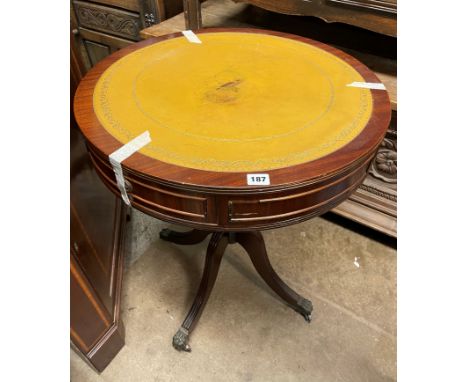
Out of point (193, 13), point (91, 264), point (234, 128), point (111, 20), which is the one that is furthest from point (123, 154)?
point (111, 20)

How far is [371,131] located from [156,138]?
507mm

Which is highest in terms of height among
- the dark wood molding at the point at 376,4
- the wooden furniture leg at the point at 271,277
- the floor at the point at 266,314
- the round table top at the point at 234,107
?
the dark wood molding at the point at 376,4

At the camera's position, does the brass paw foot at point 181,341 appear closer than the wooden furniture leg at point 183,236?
Yes

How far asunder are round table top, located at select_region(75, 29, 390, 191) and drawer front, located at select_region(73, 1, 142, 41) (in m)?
1.02

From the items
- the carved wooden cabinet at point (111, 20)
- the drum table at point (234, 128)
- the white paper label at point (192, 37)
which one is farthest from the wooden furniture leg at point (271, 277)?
the carved wooden cabinet at point (111, 20)

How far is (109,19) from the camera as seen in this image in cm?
220

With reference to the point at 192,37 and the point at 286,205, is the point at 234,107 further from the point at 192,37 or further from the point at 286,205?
the point at 192,37

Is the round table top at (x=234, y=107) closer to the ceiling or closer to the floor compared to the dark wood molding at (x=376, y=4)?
closer to the floor

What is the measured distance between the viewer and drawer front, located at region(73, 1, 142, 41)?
6.94ft

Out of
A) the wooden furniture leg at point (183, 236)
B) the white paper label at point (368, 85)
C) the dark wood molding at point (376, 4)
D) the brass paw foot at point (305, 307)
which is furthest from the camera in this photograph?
the wooden furniture leg at point (183, 236)

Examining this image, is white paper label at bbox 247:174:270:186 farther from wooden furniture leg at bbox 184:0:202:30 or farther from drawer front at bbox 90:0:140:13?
drawer front at bbox 90:0:140:13

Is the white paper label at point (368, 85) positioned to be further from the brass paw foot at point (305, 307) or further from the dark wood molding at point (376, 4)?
the brass paw foot at point (305, 307)

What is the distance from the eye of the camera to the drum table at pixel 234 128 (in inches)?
29.9

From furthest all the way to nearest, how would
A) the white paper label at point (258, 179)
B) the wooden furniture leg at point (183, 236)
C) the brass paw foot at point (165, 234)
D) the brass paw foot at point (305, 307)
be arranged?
the brass paw foot at point (165, 234) → the wooden furniture leg at point (183, 236) → the brass paw foot at point (305, 307) → the white paper label at point (258, 179)
